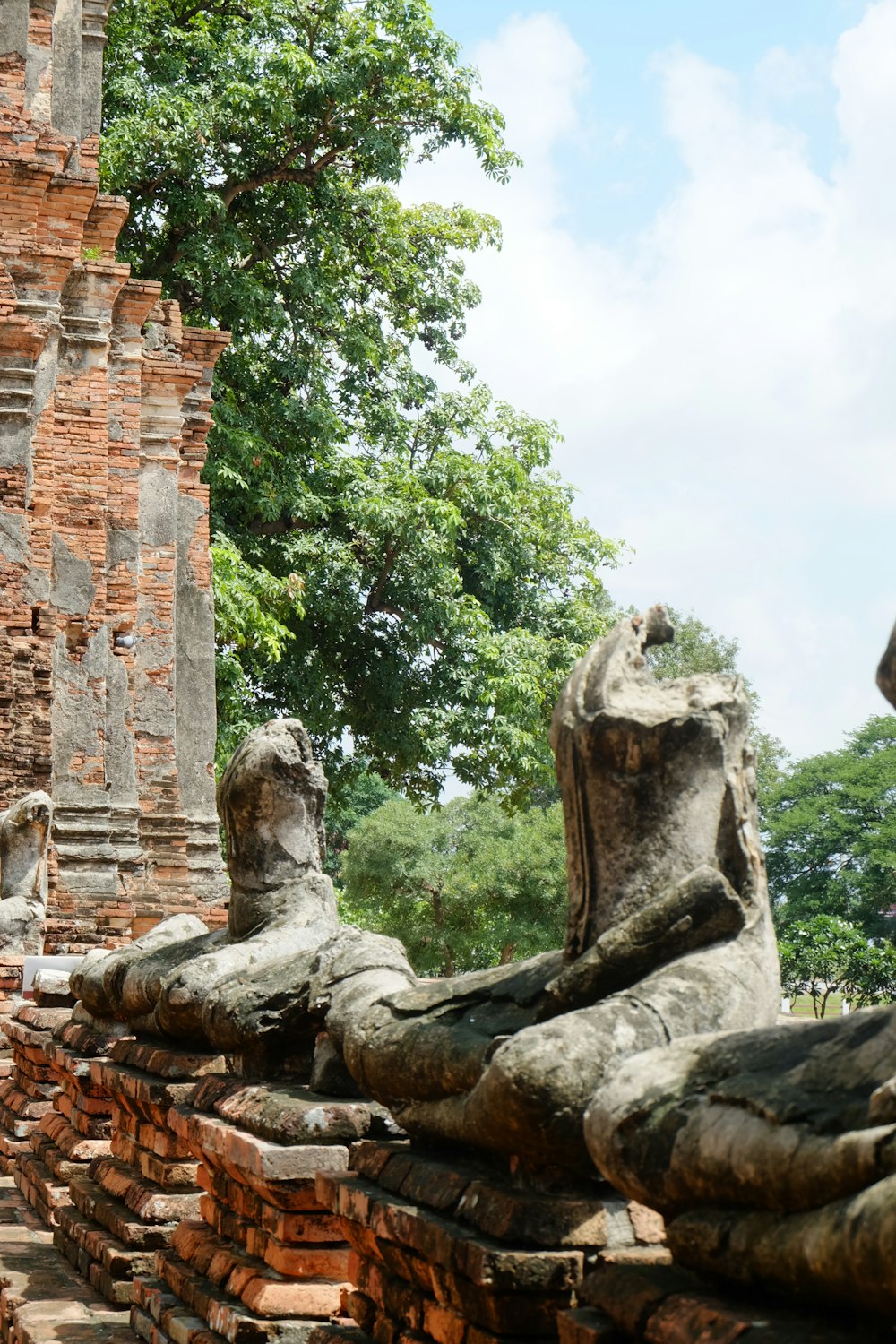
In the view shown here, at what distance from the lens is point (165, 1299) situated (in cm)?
389

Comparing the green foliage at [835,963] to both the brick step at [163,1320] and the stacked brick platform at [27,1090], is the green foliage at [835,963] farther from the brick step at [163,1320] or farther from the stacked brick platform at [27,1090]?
the brick step at [163,1320]

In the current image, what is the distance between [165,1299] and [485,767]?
15462mm

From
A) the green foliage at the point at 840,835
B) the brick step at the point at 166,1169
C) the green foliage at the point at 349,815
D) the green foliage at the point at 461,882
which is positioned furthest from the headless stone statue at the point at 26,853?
the green foliage at the point at 461,882

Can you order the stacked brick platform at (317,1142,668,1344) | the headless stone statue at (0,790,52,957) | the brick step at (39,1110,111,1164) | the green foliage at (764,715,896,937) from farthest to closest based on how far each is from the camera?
the green foliage at (764,715,896,937) < the headless stone statue at (0,790,52,957) < the brick step at (39,1110,111,1164) < the stacked brick platform at (317,1142,668,1344)

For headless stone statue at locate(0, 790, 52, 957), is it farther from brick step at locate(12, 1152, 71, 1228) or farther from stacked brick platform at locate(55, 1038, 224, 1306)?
stacked brick platform at locate(55, 1038, 224, 1306)

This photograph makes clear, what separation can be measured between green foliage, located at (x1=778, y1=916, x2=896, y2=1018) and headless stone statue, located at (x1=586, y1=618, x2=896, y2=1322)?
43.9 ft

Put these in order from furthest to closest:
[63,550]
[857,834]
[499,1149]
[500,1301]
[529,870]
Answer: [529,870] → [857,834] → [63,550] → [499,1149] → [500,1301]

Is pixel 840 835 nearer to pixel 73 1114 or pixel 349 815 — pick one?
pixel 349 815

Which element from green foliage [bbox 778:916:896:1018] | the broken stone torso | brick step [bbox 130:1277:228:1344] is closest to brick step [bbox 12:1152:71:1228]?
brick step [bbox 130:1277:228:1344]

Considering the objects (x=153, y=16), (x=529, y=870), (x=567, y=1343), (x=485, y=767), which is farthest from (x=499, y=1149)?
(x=529, y=870)

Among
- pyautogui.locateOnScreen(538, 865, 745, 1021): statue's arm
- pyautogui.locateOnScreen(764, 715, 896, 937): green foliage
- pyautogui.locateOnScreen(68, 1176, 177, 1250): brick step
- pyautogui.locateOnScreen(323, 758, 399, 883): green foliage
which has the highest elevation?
pyautogui.locateOnScreen(323, 758, 399, 883): green foliage

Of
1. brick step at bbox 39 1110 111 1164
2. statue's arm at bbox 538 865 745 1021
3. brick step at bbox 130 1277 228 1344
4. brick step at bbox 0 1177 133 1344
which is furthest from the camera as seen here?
brick step at bbox 39 1110 111 1164

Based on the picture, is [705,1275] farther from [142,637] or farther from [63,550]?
[142,637]

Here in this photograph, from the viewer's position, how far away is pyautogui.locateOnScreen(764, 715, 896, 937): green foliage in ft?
76.6
